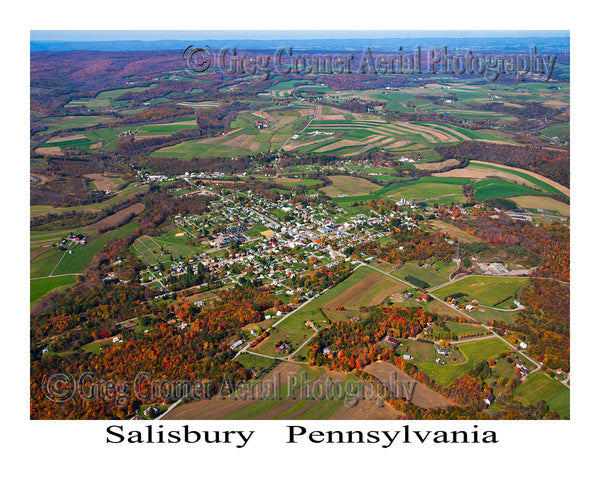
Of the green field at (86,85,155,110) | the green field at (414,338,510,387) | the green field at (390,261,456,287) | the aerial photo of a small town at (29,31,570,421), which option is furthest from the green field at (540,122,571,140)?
the green field at (86,85,155,110)

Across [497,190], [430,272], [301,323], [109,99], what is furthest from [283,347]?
[109,99]

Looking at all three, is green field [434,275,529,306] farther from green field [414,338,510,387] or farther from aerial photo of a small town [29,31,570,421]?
green field [414,338,510,387]

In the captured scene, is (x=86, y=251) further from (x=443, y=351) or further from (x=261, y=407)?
(x=443, y=351)

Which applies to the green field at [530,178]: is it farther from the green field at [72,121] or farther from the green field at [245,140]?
the green field at [72,121]

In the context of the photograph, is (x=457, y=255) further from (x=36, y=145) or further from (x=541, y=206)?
(x=36, y=145)

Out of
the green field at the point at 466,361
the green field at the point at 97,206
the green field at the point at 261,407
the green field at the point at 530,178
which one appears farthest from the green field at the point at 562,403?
the green field at the point at 97,206

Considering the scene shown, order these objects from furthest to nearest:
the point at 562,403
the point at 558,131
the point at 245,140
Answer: the point at 245,140, the point at 558,131, the point at 562,403
